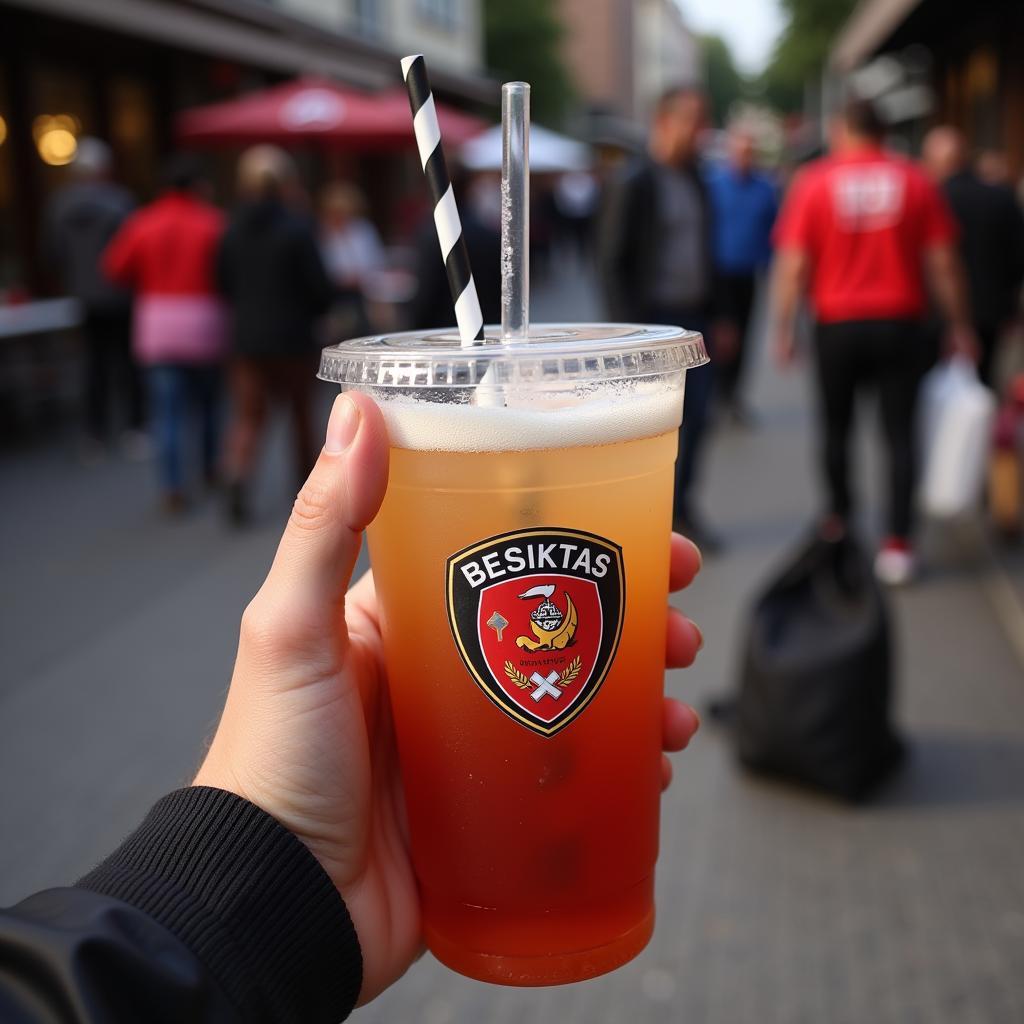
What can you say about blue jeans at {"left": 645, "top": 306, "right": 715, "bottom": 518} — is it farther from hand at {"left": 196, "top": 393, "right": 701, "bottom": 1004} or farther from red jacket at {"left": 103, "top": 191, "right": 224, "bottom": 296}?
hand at {"left": 196, "top": 393, "right": 701, "bottom": 1004}

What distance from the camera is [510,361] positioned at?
127 cm

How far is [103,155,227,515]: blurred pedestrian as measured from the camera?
23.1 ft

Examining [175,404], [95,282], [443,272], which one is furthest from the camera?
[95,282]

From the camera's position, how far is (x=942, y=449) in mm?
5656

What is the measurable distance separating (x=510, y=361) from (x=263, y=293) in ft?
18.9

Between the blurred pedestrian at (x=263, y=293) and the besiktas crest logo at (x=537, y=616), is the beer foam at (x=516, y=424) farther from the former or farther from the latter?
the blurred pedestrian at (x=263, y=293)

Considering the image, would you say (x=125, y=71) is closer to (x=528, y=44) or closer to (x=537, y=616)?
(x=537, y=616)

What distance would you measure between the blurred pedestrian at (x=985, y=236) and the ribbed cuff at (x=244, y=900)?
668cm

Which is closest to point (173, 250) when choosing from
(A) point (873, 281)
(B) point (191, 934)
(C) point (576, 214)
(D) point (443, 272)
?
(D) point (443, 272)

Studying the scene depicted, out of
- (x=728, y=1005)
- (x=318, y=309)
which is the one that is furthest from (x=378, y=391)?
(x=318, y=309)

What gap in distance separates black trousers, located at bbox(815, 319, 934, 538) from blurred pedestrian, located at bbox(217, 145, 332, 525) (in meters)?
2.93

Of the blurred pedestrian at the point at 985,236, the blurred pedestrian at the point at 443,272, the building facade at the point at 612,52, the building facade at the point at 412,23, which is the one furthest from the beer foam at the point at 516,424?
the building facade at the point at 612,52

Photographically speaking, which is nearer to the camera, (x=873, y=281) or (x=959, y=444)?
(x=873, y=281)

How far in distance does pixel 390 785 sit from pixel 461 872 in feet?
0.92
